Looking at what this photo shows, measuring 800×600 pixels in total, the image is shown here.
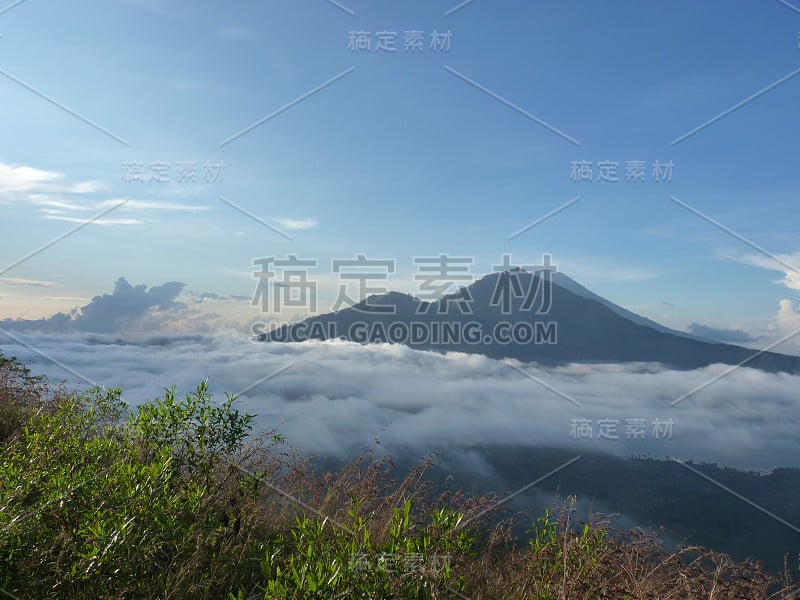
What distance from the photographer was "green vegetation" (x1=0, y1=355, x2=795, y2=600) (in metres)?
2.75

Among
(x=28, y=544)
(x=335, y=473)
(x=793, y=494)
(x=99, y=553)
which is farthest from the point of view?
(x=793, y=494)

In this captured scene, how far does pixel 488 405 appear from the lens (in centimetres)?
5662

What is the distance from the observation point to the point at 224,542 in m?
3.52

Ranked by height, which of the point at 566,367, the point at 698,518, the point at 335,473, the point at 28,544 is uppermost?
the point at 28,544

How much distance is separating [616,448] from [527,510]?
55548 mm

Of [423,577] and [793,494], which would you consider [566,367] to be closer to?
[793,494]

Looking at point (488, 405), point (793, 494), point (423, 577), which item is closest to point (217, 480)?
point (423, 577)

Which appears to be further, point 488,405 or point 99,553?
point 488,405

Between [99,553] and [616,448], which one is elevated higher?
[99,553]

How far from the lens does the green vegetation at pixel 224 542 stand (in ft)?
9.04

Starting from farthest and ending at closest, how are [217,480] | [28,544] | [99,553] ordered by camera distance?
[217,480]
[28,544]
[99,553]

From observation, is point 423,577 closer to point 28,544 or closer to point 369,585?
point 369,585

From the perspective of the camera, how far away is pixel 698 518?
3272cm

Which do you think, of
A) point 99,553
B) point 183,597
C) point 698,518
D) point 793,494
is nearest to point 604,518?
point 183,597
